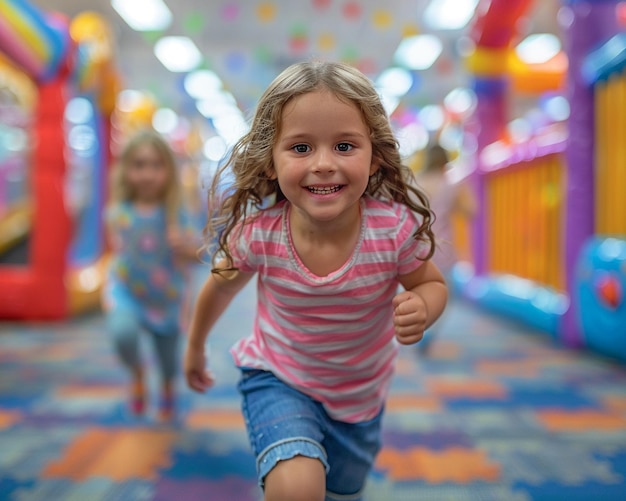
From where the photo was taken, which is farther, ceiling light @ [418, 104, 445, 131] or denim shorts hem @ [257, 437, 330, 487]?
ceiling light @ [418, 104, 445, 131]

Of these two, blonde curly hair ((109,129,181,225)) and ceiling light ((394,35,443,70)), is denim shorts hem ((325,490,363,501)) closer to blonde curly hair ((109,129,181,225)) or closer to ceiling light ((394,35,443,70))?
blonde curly hair ((109,129,181,225))

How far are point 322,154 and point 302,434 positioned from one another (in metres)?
0.49

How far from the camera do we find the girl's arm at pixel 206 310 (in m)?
1.26

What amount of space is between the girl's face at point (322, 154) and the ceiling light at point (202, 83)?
11012 millimetres

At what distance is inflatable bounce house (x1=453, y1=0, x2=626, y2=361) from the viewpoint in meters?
3.31

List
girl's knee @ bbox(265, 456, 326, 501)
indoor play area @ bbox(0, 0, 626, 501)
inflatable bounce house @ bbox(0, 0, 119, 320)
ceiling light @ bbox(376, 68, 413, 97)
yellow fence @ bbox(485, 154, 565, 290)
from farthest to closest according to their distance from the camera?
ceiling light @ bbox(376, 68, 413, 97) < inflatable bounce house @ bbox(0, 0, 119, 320) < yellow fence @ bbox(485, 154, 565, 290) < indoor play area @ bbox(0, 0, 626, 501) < girl's knee @ bbox(265, 456, 326, 501)

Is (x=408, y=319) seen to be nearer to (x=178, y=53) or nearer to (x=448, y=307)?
(x=448, y=307)

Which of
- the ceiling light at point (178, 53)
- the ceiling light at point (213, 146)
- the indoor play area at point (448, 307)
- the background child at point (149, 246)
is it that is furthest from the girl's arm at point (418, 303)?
the ceiling light at point (213, 146)

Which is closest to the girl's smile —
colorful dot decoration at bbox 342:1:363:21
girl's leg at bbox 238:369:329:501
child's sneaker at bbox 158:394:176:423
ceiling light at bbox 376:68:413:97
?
girl's leg at bbox 238:369:329:501

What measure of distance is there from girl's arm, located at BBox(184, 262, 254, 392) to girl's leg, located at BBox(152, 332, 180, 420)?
1092 mm

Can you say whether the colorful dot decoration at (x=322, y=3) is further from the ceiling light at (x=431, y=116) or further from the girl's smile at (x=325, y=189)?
the girl's smile at (x=325, y=189)

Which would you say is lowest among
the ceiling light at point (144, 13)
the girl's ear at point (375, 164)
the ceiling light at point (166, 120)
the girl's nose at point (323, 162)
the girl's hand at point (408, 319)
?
the girl's hand at point (408, 319)

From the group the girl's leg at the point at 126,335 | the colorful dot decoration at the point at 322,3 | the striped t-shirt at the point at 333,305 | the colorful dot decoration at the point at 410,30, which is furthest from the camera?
the colorful dot decoration at the point at 410,30

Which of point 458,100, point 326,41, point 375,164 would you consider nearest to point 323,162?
point 375,164
